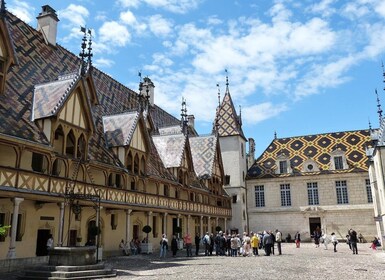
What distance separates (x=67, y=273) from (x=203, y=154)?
24236mm

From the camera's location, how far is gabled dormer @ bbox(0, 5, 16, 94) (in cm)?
1477

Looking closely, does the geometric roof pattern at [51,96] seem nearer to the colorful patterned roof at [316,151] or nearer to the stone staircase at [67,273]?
the stone staircase at [67,273]

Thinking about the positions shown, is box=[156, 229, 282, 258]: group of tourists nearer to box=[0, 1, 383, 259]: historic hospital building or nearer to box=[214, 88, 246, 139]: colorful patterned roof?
box=[0, 1, 383, 259]: historic hospital building

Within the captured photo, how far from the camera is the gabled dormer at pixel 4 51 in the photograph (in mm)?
14766

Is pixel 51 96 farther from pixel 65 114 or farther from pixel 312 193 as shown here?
pixel 312 193

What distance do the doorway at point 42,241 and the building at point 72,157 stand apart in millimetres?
41

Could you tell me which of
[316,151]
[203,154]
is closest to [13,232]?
[203,154]

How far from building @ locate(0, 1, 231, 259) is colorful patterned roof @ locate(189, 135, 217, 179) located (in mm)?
3397

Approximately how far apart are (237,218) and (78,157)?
2404cm

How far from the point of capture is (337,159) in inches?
1476

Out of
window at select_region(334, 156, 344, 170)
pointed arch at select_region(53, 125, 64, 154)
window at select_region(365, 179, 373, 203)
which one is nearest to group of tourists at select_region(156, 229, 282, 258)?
pointed arch at select_region(53, 125, 64, 154)

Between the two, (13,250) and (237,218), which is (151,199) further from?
(237,218)

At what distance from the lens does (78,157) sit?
55.3ft

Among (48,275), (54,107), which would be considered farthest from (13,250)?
(54,107)
